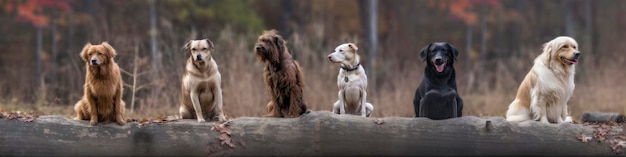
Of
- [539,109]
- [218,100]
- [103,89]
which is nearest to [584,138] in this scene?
[539,109]

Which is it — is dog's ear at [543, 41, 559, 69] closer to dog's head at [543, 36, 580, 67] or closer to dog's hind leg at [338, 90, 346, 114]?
dog's head at [543, 36, 580, 67]

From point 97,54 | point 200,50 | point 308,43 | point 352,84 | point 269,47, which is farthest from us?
point 308,43

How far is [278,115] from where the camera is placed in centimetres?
748

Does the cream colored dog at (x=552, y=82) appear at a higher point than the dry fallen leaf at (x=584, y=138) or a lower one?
higher

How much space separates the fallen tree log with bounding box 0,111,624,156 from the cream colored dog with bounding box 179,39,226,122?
0.29 meters

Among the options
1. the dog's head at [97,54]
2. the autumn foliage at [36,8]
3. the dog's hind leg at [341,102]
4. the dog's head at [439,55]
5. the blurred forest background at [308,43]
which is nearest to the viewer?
the dog's head at [97,54]

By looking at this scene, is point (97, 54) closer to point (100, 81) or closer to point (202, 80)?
point (100, 81)

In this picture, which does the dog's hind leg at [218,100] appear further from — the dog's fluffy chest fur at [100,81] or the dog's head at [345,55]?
the dog's head at [345,55]

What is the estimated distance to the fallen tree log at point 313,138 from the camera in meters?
6.92

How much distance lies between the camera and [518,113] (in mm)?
7562

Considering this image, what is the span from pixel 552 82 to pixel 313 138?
2.30m

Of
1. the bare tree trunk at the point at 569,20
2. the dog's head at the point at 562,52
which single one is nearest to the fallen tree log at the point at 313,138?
the dog's head at the point at 562,52

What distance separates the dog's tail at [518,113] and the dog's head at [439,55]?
35.4 inches

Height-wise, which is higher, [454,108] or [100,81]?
[100,81]
